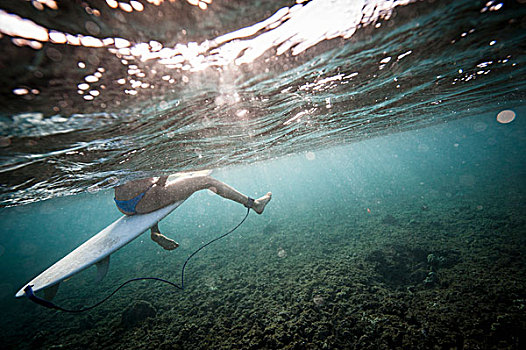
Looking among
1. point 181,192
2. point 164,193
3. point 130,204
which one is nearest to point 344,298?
point 181,192

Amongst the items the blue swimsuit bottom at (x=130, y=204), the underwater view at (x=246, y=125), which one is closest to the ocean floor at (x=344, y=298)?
the underwater view at (x=246, y=125)

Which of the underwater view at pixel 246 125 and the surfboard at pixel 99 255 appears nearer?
the underwater view at pixel 246 125

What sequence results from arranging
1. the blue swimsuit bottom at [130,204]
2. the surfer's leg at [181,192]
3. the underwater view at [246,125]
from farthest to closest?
the blue swimsuit bottom at [130,204]
the surfer's leg at [181,192]
the underwater view at [246,125]

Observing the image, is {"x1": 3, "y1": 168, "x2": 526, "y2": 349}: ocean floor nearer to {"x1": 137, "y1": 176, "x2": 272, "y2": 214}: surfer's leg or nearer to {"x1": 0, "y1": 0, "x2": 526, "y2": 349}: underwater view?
{"x1": 0, "y1": 0, "x2": 526, "y2": 349}: underwater view

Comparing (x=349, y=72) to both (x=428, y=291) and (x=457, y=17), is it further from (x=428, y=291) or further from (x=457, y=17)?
(x=428, y=291)

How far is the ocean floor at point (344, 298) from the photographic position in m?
4.73

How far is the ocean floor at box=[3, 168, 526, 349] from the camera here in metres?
4.73

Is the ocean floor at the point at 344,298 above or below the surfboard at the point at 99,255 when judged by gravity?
below

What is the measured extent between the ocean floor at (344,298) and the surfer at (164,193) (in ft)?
11.2

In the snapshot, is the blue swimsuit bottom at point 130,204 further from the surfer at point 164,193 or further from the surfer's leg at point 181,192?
the surfer's leg at point 181,192

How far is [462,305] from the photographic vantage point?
5.07m

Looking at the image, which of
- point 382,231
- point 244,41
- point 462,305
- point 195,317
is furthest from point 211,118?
point 382,231

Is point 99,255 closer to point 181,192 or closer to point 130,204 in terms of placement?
point 130,204

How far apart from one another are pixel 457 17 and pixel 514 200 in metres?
18.1
